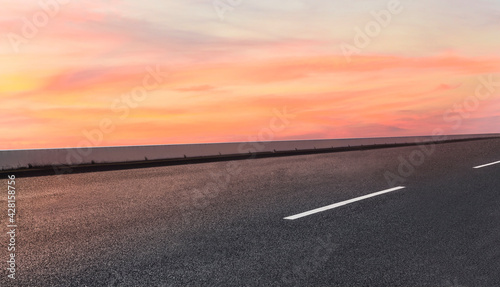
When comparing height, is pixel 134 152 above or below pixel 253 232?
above

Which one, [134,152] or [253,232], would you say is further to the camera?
[134,152]

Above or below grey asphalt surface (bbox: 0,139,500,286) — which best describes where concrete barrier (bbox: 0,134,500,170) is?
above

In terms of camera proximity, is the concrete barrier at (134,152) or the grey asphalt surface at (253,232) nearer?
the grey asphalt surface at (253,232)

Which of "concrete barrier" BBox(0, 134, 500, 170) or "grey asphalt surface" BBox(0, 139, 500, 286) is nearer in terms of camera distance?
"grey asphalt surface" BBox(0, 139, 500, 286)

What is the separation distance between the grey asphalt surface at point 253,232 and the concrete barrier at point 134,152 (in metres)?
2.64

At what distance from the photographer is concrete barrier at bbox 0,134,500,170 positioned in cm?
1474

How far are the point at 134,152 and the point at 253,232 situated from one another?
11.3 meters

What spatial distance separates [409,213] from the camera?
8148mm

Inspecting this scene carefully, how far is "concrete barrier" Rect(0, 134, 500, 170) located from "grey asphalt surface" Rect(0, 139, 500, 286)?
2639mm

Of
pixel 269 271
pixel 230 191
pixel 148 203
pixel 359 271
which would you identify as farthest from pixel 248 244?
pixel 230 191

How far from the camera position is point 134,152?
17172 mm

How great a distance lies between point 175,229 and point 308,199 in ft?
9.97

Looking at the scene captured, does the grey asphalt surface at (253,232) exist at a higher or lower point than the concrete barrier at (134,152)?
lower

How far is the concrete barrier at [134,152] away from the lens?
1474 cm
